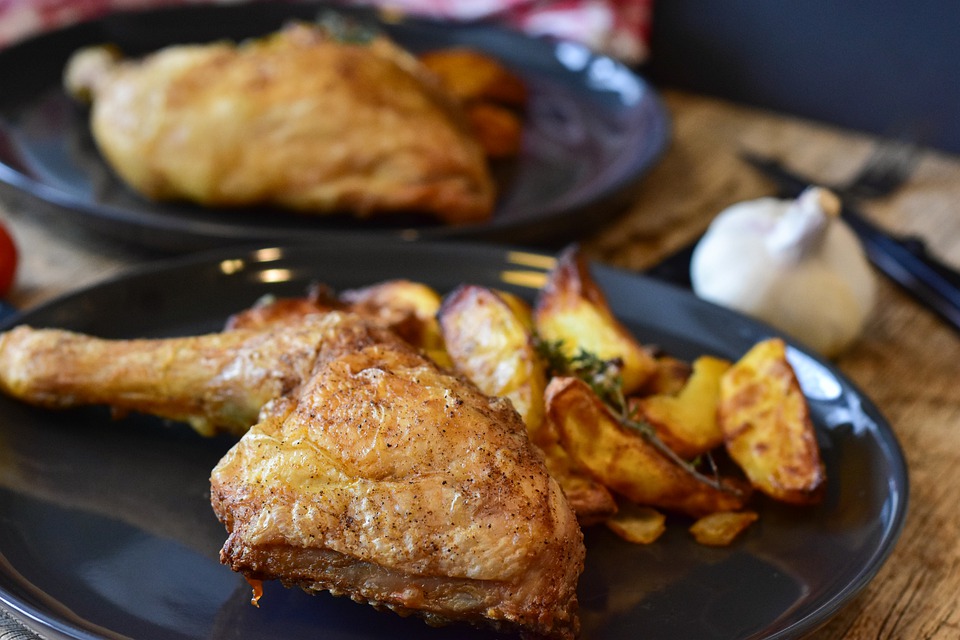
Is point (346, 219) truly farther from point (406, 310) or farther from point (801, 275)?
point (801, 275)

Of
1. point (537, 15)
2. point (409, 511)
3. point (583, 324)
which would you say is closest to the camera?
point (409, 511)

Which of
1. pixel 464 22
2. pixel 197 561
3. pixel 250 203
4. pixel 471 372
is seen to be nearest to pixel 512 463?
pixel 471 372

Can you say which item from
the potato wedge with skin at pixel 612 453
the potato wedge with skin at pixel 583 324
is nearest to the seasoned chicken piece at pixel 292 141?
the potato wedge with skin at pixel 583 324

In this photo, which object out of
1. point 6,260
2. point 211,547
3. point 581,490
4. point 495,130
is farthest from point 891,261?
point 6,260

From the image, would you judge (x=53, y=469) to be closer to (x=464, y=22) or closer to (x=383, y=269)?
(x=383, y=269)

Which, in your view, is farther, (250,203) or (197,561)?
(250,203)
